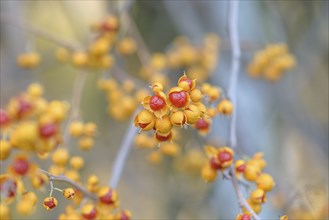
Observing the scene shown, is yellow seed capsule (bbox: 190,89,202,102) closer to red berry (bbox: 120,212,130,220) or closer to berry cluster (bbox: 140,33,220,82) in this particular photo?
red berry (bbox: 120,212,130,220)

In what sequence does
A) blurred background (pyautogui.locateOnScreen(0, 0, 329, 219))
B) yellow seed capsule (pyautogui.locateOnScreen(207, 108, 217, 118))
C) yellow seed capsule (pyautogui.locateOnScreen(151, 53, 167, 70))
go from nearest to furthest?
yellow seed capsule (pyautogui.locateOnScreen(207, 108, 217, 118)) < yellow seed capsule (pyautogui.locateOnScreen(151, 53, 167, 70)) < blurred background (pyautogui.locateOnScreen(0, 0, 329, 219))

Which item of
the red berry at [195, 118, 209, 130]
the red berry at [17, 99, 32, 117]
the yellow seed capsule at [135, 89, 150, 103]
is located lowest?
the red berry at [17, 99, 32, 117]

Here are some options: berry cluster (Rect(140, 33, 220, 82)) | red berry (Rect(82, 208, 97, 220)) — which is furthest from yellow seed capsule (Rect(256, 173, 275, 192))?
berry cluster (Rect(140, 33, 220, 82))

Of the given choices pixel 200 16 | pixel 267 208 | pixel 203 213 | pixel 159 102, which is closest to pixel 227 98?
pixel 159 102

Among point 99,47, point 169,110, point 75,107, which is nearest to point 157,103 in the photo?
point 169,110

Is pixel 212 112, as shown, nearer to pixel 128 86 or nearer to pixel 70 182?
pixel 70 182

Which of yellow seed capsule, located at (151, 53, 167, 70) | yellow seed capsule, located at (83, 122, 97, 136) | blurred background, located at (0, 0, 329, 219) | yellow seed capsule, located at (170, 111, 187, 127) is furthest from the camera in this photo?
blurred background, located at (0, 0, 329, 219)

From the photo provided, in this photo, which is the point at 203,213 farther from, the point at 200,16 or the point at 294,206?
the point at 200,16
